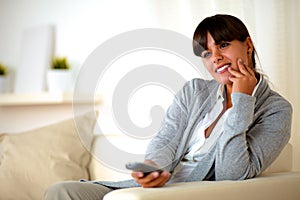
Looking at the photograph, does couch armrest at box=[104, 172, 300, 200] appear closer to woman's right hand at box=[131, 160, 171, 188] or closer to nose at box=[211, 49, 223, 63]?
woman's right hand at box=[131, 160, 171, 188]

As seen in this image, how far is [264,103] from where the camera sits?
1555mm

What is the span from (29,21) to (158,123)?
6.22 ft

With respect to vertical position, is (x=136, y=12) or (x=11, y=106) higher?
(x=136, y=12)

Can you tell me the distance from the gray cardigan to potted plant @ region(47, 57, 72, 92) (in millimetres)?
1281

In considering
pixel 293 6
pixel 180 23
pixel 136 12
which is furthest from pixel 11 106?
pixel 293 6

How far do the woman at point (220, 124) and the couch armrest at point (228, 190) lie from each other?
6 centimetres

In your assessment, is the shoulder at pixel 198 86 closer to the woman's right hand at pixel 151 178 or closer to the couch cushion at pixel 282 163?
the woman's right hand at pixel 151 178

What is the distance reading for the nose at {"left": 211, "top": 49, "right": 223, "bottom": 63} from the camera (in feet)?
4.69

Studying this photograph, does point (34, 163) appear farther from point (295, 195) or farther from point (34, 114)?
point (295, 195)

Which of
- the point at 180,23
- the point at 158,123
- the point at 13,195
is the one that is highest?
the point at 180,23

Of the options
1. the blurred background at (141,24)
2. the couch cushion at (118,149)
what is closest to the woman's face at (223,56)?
the couch cushion at (118,149)

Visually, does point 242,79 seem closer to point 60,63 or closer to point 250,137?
point 250,137

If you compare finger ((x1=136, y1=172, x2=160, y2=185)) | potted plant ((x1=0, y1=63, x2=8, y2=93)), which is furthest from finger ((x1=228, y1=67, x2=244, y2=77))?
potted plant ((x1=0, y1=63, x2=8, y2=93))

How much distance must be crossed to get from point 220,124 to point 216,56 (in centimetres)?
22
